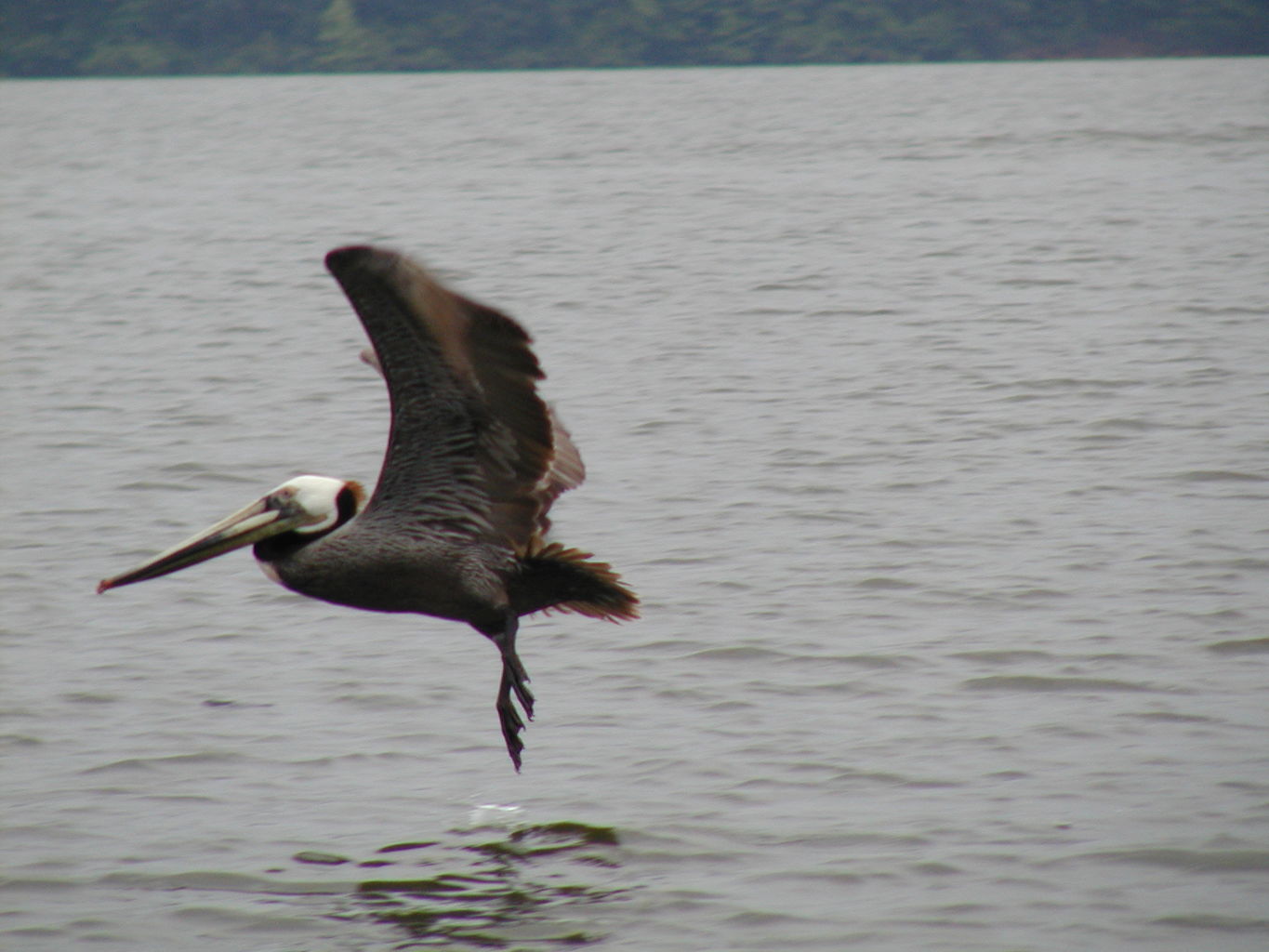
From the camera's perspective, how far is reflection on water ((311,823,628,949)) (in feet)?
18.6

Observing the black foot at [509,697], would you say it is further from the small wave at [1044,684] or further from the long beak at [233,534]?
the small wave at [1044,684]

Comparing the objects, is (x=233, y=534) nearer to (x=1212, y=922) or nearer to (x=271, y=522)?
(x=271, y=522)

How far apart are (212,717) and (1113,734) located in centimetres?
330

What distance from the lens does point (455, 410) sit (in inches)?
248

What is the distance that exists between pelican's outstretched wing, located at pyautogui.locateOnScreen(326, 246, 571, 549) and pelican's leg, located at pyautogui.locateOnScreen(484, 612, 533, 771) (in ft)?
1.08

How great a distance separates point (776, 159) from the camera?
38625 mm

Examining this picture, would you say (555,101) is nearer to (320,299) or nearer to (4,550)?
(320,299)

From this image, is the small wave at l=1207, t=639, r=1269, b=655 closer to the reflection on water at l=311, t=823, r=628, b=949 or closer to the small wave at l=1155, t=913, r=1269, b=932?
the small wave at l=1155, t=913, r=1269, b=932

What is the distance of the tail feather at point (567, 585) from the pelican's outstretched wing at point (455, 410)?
90mm

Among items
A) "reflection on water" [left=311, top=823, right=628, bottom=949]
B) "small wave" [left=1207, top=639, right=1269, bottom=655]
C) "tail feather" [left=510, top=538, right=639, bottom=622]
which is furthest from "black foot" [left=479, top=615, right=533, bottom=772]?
"small wave" [left=1207, top=639, right=1269, bottom=655]

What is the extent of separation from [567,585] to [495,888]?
1153 mm

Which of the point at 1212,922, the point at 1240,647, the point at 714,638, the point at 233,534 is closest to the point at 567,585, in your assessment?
the point at 233,534

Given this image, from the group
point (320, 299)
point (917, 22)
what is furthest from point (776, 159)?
point (917, 22)

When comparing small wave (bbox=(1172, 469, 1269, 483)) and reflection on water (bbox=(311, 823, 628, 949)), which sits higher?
small wave (bbox=(1172, 469, 1269, 483))
